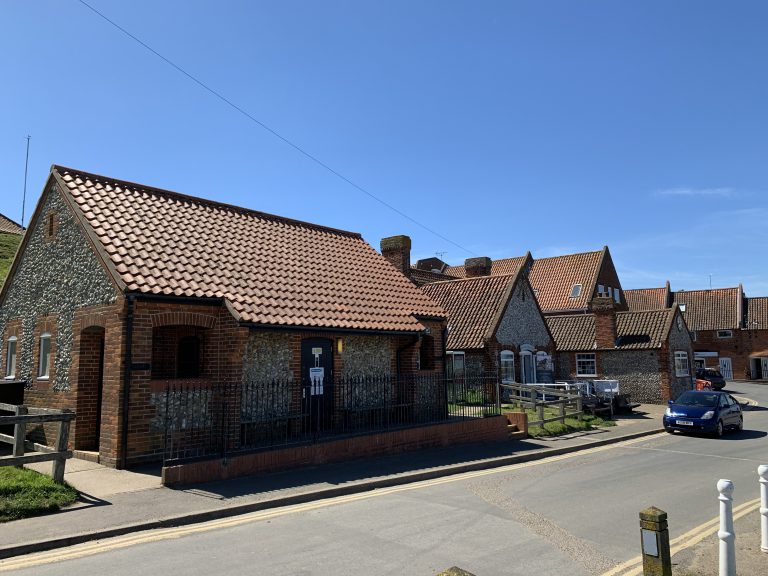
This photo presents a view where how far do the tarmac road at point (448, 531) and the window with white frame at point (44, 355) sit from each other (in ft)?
28.1

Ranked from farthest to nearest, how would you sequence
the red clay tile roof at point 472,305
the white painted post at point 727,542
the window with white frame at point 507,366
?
the window with white frame at point 507,366, the red clay tile roof at point 472,305, the white painted post at point 727,542

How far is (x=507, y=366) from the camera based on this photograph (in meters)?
25.6

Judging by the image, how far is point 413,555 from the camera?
6590 mm

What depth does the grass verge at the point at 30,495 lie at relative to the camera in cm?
791

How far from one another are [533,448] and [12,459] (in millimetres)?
11588

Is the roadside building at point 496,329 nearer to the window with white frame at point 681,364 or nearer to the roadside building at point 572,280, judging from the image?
the window with white frame at point 681,364

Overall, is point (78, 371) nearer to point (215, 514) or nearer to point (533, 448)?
point (215, 514)

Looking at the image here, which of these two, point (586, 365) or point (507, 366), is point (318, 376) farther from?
point (586, 365)

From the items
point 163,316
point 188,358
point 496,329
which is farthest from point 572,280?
point 163,316

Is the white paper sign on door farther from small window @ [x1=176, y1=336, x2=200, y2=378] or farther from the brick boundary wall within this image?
small window @ [x1=176, y1=336, x2=200, y2=378]

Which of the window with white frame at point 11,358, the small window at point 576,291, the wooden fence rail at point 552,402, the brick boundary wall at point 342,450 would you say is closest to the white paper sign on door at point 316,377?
the brick boundary wall at point 342,450

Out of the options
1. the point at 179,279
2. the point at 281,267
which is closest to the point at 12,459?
the point at 179,279

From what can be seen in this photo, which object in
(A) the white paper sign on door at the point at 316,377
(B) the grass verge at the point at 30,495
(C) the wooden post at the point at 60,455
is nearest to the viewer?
(B) the grass verge at the point at 30,495

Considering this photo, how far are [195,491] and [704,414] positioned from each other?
16.4m
